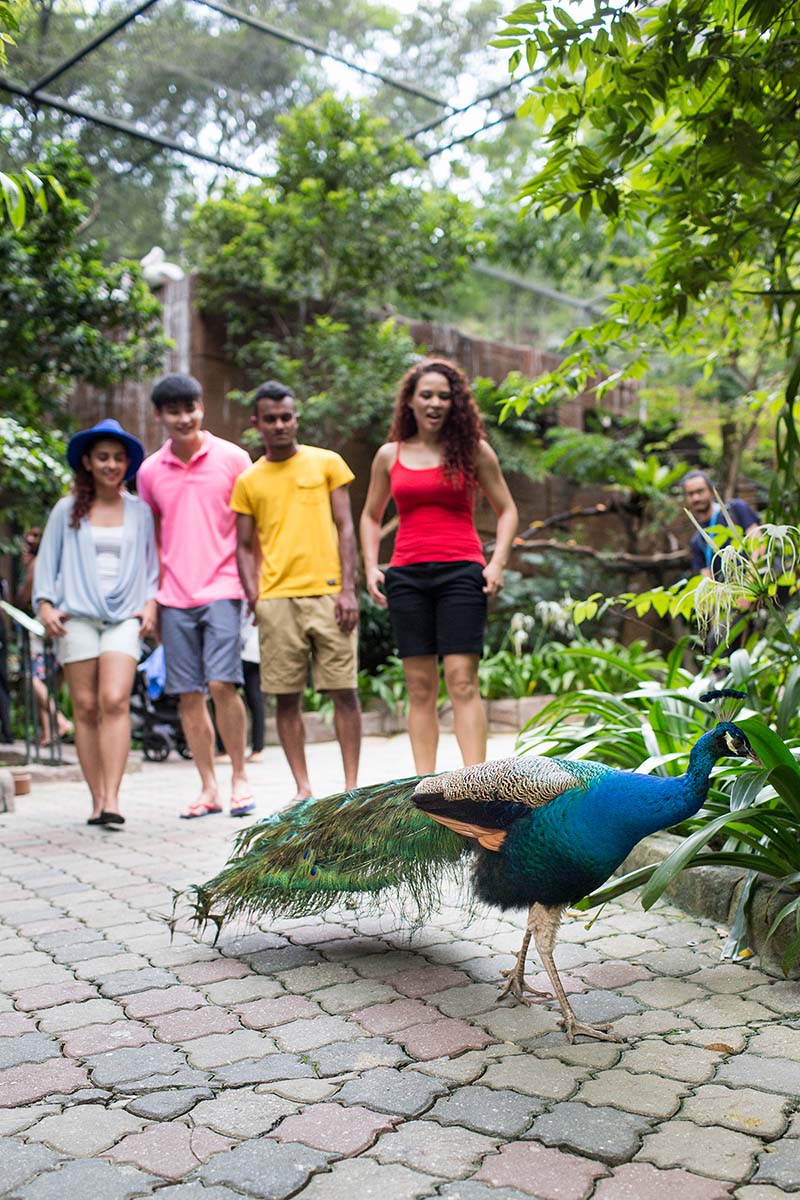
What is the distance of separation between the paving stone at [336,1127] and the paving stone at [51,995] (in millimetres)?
1027

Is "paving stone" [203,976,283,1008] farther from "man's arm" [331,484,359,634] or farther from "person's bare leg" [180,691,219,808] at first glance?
"person's bare leg" [180,691,219,808]

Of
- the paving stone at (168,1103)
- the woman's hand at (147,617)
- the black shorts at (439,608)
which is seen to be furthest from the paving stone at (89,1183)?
the woman's hand at (147,617)

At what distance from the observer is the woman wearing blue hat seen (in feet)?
18.2

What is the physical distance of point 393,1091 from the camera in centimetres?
246

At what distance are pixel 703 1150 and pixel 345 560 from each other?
3810mm

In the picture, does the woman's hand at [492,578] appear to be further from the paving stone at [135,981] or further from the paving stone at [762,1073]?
the paving stone at [762,1073]

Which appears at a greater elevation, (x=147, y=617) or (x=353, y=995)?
(x=147, y=617)

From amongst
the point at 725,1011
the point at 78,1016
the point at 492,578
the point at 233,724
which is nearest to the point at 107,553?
the point at 233,724

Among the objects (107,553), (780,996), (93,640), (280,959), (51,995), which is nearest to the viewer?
(780,996)

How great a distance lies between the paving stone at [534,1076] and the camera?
97.3 inches

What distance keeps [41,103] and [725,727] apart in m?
10.4

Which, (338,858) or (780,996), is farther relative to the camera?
(338,858)

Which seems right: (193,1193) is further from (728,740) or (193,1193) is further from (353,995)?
(728,740)

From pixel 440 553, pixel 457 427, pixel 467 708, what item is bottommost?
pixel 467 708
